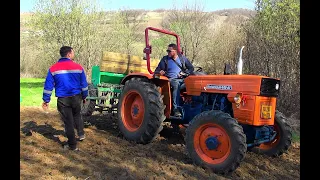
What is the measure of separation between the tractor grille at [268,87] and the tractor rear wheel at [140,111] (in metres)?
1.61

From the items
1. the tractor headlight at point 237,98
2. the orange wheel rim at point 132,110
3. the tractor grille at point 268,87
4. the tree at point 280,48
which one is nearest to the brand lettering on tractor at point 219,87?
the tractor headlight at point 237,98

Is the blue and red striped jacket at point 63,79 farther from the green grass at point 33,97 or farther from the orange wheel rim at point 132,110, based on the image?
the green grass at point 33,97

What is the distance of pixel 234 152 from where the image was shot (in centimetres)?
396

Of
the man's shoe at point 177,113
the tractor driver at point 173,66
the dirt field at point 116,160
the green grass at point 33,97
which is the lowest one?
the dirt field at point 116,160

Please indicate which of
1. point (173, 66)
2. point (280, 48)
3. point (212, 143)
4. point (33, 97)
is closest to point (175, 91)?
point (173, 66)

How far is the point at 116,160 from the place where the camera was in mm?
4238

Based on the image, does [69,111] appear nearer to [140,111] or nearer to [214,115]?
[140,111]

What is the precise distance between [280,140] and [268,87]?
1.07 meters

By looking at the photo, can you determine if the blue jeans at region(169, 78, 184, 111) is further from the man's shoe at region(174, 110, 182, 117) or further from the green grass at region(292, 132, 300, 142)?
the green grass at region(292, 132, 300, 142)

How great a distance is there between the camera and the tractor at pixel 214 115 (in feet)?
13.6

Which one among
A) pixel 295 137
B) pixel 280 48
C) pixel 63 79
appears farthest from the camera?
pixel 280 48

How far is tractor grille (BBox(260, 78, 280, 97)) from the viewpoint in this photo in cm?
428
